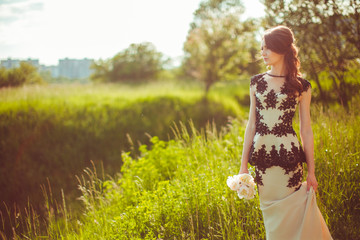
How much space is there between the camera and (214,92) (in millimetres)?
15656

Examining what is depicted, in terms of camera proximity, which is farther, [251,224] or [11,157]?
[11,157]

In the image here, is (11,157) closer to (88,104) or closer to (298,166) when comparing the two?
(88,104)

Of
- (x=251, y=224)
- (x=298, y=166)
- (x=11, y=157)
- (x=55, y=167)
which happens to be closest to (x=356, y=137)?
(x=251, y=224)

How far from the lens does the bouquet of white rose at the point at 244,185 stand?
227 cm

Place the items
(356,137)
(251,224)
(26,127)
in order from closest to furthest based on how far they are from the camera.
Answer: (251,224) → (356,137) → (26,127)

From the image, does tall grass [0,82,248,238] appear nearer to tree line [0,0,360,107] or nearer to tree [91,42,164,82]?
tree line [0,0,360,107]

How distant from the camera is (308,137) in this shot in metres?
2.26

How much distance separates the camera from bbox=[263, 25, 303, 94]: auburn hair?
218 centimetres

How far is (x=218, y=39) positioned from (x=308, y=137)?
42.1 feet

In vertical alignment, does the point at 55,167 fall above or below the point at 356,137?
below

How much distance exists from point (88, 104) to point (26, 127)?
252cm

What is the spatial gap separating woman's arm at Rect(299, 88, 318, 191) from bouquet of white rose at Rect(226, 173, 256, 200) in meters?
0.47
